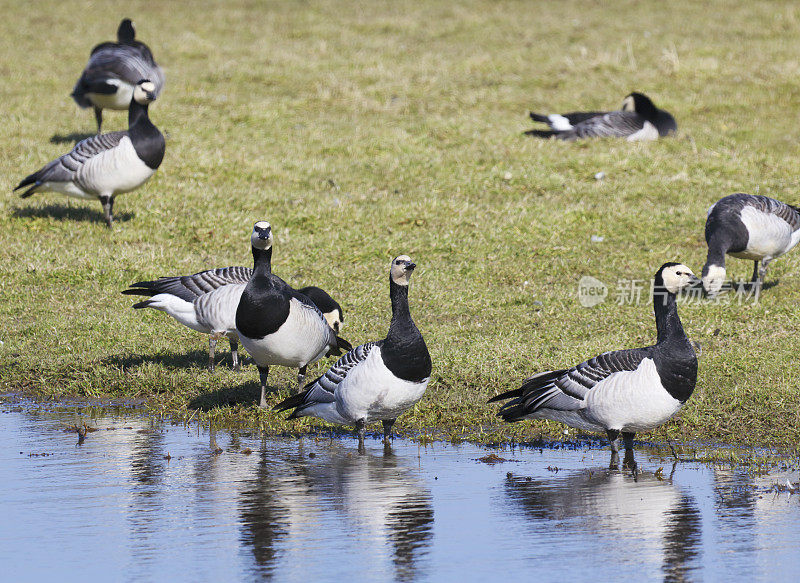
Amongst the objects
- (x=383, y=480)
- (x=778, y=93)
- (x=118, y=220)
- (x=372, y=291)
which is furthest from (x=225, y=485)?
(x=778, y=93)

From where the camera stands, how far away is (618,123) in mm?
23766

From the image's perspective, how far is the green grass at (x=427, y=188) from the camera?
12852mm

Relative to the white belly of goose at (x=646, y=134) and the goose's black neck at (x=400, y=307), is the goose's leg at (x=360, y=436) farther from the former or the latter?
the white belly of goose at (x=646, y=134)

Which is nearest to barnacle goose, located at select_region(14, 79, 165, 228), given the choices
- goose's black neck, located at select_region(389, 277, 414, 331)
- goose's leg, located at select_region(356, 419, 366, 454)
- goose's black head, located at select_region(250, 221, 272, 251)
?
goose's black head, located at select_region(250, 221, 272, 251)

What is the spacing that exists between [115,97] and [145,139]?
5101mm

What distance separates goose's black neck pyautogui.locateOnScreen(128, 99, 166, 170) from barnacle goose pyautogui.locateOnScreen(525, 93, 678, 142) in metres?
8.97

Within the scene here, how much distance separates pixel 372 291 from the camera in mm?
16125

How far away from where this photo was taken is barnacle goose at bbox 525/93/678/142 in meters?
23.4

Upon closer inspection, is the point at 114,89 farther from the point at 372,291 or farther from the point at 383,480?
the point at 383,480

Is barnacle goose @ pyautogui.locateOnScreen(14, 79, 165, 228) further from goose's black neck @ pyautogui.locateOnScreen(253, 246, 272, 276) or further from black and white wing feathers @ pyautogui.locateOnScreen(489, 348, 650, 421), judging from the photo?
black and white wing feathers @ pyautogui.locateOnScreen(489, 348, 650, 421)

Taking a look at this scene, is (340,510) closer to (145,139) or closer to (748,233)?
(748,233)

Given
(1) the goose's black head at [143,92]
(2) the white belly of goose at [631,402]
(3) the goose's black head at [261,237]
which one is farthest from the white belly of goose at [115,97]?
(2) the white belly of goose at [631,402]

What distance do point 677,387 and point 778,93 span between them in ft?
63.0

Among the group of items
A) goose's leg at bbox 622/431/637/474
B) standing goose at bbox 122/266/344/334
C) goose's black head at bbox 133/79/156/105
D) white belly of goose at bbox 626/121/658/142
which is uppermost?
white belly of goose at bbox 626/121/658/142
